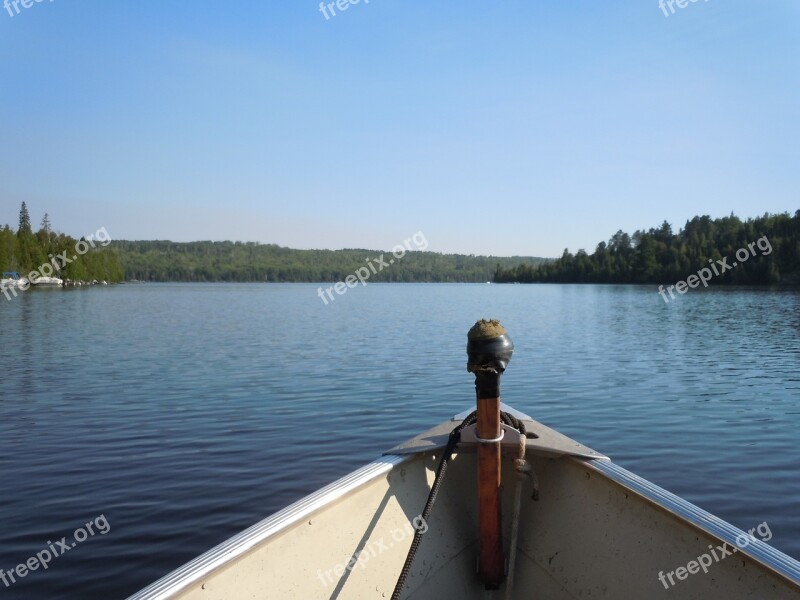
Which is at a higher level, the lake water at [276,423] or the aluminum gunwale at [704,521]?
the aluminum gunwale at [704,521]

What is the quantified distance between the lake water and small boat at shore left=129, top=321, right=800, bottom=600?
3.57 meters

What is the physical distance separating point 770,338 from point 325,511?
33.2 meters

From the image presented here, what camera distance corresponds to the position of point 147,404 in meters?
15.5

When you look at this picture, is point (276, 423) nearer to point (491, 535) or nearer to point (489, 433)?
point (491, 535)

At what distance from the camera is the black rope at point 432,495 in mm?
3941

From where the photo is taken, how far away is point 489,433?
14.5 ft

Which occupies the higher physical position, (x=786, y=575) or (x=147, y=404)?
(x=786, y=575)

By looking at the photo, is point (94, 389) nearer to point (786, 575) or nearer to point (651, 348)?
point (786, 575)

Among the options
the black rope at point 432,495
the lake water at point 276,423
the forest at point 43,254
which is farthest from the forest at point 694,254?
the black rope at point 432,495

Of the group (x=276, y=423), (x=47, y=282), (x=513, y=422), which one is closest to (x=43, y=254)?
(x=47, y=282)

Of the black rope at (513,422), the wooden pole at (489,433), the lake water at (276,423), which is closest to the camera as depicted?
the wooden pole at (489,433)

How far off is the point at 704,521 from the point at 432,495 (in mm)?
1616

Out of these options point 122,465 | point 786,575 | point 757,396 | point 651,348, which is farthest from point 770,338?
point 786,575

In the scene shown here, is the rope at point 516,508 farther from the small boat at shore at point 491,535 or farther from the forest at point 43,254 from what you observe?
the forest at point 43,254
